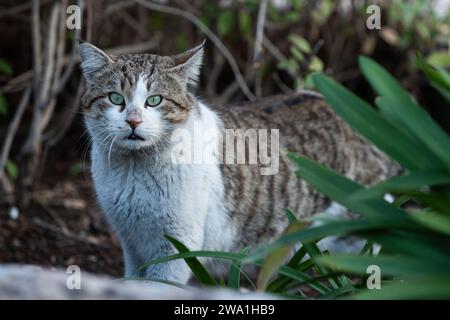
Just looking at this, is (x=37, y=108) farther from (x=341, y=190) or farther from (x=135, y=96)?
(x=341, y=190)

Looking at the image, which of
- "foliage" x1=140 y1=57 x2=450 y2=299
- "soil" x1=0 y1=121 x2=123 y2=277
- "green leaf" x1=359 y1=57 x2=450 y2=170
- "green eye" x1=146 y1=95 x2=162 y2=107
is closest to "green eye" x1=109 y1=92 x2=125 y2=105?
"green eye" x1=146 y1=95 x2=162 y2=107

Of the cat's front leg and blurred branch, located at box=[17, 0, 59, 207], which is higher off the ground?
blurred branch, located at box=[17, 0, 59, 207]

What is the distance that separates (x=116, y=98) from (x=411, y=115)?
159 cm

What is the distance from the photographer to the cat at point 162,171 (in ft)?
10.8

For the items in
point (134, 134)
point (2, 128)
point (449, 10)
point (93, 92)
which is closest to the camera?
point (134, 134)

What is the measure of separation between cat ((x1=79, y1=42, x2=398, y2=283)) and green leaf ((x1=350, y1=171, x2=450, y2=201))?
4.75 ft

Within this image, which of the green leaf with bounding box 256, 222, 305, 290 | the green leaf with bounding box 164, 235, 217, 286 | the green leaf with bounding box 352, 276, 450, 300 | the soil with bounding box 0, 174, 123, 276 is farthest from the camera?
the soil with bounding box 0, 174, 123, 276

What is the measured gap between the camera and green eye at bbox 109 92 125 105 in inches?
130

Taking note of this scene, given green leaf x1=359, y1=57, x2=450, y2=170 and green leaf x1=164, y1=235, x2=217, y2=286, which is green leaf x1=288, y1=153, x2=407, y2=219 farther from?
green leaf x1=164, y1=235, x2=217, y2=286
